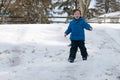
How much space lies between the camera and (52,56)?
36.3 feet

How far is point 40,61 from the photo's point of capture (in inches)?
408

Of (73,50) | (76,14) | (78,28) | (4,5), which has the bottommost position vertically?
(4,5)

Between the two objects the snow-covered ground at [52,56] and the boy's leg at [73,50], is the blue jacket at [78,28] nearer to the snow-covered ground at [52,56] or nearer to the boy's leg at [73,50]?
→ the boy's leg at [73,50]

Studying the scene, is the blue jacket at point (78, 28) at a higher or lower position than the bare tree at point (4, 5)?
higher

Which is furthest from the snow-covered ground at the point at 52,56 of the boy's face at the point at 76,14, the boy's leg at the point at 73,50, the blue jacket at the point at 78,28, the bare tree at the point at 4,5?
the bare tree at the point at 4,5

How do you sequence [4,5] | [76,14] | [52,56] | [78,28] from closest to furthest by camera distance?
[76,14]
[78,28]
[52,56]
[4,5]

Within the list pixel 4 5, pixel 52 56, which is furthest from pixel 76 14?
pixel 4 5

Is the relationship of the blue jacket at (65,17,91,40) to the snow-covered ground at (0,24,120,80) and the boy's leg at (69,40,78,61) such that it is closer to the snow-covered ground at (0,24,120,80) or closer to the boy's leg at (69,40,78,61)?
the boy's leg at (69,40,78,61)

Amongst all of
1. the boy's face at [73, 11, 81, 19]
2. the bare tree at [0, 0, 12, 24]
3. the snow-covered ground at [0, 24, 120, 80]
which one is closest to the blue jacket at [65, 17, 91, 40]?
the boy's face at [73, 11, 81, 19]

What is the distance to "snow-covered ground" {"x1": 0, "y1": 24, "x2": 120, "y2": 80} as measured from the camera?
870cm

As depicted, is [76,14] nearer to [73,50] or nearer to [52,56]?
[73,50]

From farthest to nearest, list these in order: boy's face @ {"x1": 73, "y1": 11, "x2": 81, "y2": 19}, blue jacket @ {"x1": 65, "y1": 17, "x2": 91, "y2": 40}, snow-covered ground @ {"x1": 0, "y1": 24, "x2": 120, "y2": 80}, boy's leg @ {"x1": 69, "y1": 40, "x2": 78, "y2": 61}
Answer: blue jacket @ {"x1": 65, "y1": 17, "x2": 91, "y2": 40}
boy's face @ {"x1": 73, "y1": 11, "x2": 81, "y2": 19}
boy's leg @ {"x1": 69, "y1": 40, "x2": 78, "y2": 61}
snow-covered ground @ {"x1": 0, "y1": 24, "x2": 120, "y2": 80}

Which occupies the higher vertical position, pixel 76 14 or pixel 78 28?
pixel 76 14

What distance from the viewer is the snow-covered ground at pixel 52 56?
28.6ft
